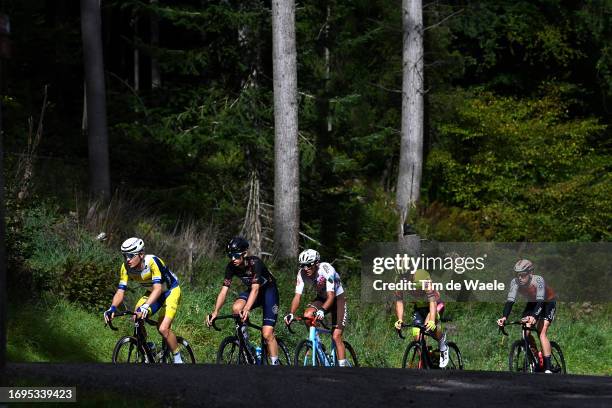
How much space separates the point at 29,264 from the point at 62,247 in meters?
1.38

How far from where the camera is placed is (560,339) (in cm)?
2344

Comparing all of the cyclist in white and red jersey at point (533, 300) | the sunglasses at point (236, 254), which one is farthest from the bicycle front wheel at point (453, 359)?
the sunglasses at point (236, 254)

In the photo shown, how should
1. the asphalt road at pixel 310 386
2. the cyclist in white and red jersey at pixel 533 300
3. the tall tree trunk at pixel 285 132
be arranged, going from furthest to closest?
the tall tree trunk at pixel 285 132, the cyclist in white and red jersey at pixel 533 300, the asphalt road at pixel 310 386

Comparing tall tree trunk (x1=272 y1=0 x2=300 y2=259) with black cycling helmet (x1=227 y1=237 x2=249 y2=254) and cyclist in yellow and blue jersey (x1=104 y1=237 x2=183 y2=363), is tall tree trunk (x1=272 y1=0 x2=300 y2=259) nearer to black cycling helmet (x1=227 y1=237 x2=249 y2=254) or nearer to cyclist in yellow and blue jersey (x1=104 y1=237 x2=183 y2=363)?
cyclist in yellow and blue jersey (x1=104 y1=237 x2=183 y2=363)

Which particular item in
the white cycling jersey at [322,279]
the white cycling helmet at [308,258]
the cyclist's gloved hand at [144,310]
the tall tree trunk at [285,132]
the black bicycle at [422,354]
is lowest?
the black bicycle at [422,354]

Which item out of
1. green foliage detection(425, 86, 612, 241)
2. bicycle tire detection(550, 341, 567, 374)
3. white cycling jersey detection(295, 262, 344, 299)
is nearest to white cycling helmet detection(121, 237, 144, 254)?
white cycling jersey detection(295, 262, 344, 299)

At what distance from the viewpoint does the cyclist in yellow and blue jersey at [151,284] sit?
1426 centimetres

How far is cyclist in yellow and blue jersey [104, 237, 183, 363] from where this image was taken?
561 inches

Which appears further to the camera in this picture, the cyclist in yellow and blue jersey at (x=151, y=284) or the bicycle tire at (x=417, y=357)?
the bicycle tire at (x=417, y=357)

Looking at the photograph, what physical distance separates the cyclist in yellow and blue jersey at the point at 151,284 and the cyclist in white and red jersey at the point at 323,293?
5.27 feet

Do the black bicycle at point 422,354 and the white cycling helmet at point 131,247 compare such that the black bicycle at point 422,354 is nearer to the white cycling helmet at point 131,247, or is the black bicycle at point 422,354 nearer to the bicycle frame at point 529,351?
the bicycle frame at point 529,351

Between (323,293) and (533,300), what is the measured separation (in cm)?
321

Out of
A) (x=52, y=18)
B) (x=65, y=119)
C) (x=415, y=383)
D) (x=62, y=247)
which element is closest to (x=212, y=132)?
(x=62, y=247)

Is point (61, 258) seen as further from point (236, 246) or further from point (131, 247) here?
point (236, 246)
